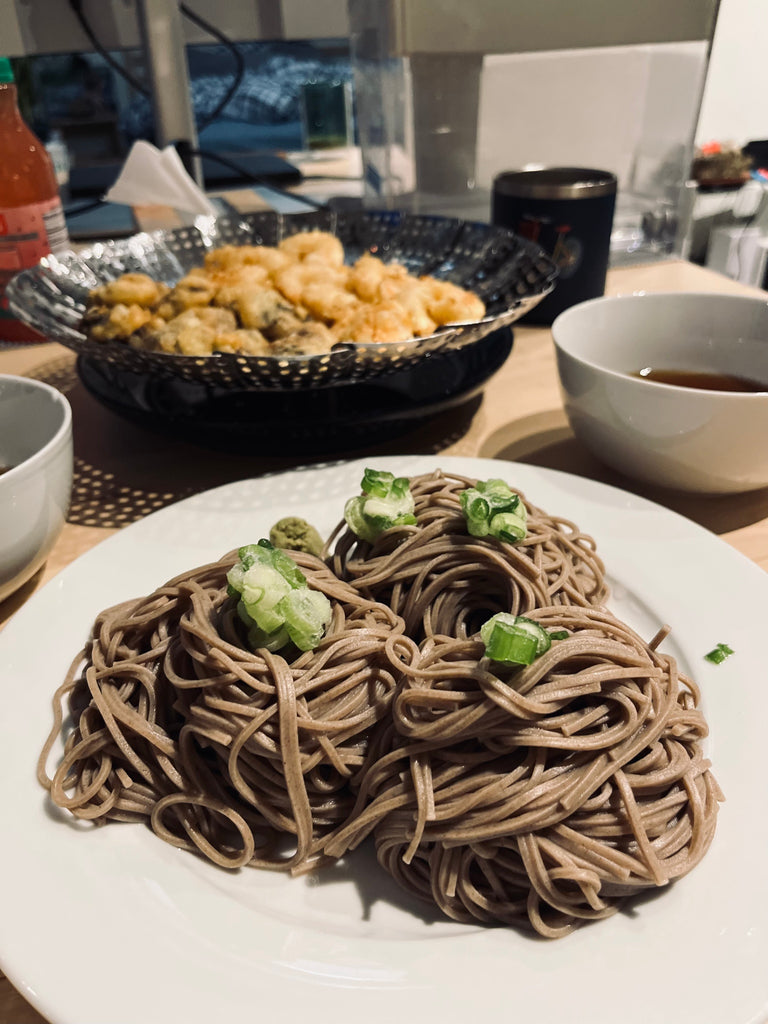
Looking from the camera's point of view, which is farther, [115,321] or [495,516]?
[115,321]

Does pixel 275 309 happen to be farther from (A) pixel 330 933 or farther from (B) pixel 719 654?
(A) pixel 330 933

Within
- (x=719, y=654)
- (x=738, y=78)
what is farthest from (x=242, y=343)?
(x=738, y=78)

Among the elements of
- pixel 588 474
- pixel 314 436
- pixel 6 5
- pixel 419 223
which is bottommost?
pixel 588 474

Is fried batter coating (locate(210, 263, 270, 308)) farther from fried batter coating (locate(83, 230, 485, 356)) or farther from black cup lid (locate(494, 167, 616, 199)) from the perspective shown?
black cup lid (locate(494, 167, 616, 199))

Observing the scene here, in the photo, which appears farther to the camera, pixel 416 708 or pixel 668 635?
pixel 668 635

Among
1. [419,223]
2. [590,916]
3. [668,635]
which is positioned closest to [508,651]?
[590,916]

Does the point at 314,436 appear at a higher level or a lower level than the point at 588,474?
higher

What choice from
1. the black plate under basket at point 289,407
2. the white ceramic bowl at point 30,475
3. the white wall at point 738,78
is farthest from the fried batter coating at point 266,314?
the white wall at point 738,78

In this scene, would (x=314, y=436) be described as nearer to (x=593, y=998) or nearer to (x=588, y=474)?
(x=588, y=474)
